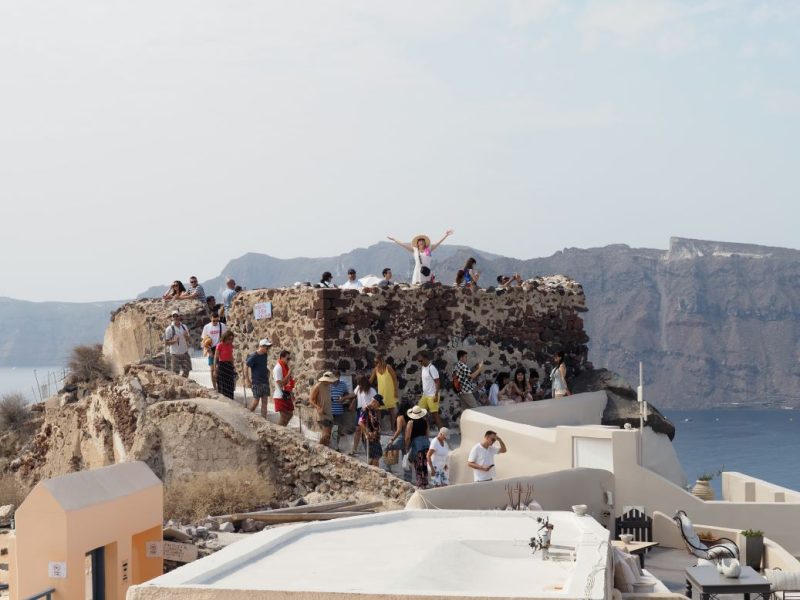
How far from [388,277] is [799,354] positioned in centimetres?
13579

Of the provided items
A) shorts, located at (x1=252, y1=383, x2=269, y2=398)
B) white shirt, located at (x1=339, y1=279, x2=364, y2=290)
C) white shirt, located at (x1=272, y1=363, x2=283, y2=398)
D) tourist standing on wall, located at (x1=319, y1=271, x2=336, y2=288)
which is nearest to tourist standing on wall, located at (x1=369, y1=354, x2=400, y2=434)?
white shirt, located at (x1=272, y1=363, x2=283, y2=398)

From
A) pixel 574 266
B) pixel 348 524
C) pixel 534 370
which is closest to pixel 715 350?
pixel 574 266

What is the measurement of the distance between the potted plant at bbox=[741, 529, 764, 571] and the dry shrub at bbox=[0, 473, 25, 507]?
12638 mm

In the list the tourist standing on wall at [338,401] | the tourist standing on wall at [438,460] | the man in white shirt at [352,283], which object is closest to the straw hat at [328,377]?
the tourist standing on wall at [338,401]

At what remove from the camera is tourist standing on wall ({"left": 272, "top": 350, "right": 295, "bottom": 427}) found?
1956 cm

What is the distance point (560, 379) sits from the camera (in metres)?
21.9

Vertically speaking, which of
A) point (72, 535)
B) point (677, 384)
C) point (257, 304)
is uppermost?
point (257, 304)

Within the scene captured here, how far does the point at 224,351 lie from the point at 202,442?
164 centimetres

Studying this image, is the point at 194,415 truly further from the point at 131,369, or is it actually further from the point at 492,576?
the point at 492,576

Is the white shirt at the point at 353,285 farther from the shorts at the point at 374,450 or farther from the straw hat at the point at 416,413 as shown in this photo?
the shorts at the point at 374,450

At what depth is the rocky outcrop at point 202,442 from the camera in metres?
18.3

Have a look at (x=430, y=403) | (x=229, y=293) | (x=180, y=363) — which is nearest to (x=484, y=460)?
(x=430, y=403)

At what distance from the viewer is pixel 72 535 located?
35.9 feet

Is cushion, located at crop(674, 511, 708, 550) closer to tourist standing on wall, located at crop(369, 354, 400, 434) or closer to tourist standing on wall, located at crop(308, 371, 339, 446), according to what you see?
tourist standing on wall, located at crop(369, 354, 400, 434)
